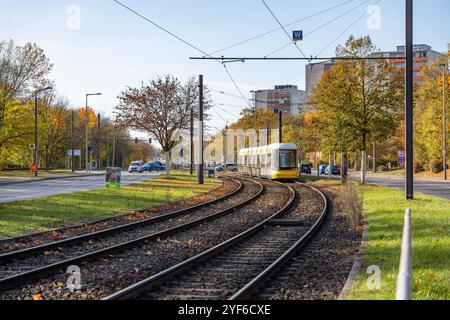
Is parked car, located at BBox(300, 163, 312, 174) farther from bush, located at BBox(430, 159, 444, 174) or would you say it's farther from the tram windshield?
the tram windshield

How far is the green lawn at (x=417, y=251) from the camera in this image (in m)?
7.98

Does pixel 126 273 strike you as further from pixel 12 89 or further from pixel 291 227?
pixel 12 89

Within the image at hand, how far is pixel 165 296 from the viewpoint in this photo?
8.25 m

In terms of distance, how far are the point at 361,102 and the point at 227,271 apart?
28.9 metres

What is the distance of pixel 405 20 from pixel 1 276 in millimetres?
17325

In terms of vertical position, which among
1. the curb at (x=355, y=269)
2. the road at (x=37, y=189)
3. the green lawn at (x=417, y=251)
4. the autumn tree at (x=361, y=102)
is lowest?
the road at (x=37, y=189)

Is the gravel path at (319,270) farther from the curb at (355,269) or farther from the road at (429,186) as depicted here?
the road at (429,186)

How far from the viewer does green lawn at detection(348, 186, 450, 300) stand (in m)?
7.98

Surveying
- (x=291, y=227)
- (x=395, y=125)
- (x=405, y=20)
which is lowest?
(x=291, y=227)

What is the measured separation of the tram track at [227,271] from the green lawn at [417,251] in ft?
4.89

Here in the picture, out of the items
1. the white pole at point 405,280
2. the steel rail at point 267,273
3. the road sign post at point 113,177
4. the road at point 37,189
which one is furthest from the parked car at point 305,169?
the white pole at point 405,280

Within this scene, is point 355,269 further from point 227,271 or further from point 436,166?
point 436,166

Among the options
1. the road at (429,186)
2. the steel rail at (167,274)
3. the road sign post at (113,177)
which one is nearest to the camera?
the steel rail at (167,274)
